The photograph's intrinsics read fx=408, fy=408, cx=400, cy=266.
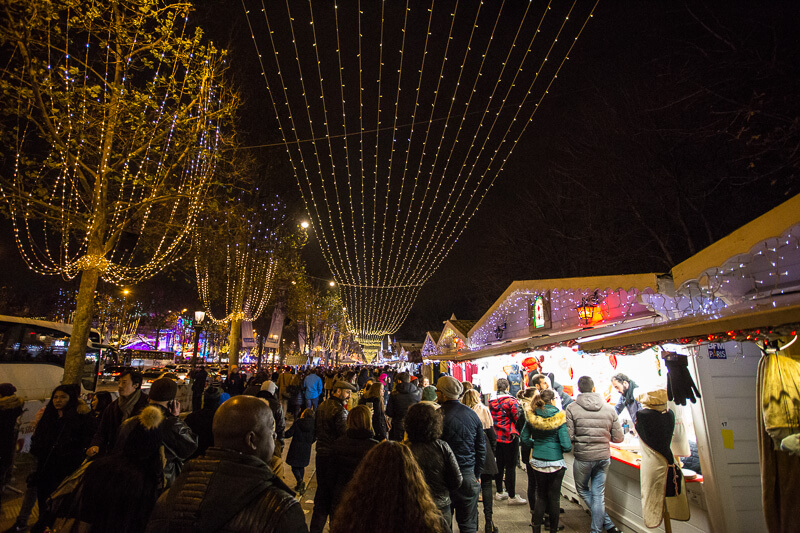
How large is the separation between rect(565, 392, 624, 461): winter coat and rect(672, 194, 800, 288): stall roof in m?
2.28

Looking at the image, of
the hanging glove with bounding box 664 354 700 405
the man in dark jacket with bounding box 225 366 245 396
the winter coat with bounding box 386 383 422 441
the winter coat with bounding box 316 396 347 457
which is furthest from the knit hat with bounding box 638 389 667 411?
the man in dark jacket with bounding box 225 366 245 396

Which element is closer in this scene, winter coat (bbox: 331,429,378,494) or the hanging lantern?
winter coat (bbox: 331,429,378,494)

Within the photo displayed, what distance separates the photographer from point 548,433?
4992 mm

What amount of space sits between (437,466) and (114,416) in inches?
118

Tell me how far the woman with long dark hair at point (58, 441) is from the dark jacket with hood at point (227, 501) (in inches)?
150

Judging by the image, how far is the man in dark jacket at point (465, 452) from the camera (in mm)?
3729

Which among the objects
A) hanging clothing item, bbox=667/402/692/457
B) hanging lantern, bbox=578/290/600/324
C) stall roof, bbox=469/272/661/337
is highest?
stall roof, bbox=469/272/661/337

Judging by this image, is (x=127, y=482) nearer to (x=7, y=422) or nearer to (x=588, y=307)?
(x=7, y=422)

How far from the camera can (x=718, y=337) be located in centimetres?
394

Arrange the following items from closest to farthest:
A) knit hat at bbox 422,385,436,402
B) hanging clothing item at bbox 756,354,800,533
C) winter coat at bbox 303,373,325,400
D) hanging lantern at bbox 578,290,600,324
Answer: hanging clothing item at bbox 756,354,800,533 → knit hat at bbox 422,385,436,402 → hanging lantern at bbox 578,290,600,324 → winter coat at bbox 303,373,325,400

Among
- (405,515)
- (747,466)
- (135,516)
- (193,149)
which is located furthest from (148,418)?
(193,149)

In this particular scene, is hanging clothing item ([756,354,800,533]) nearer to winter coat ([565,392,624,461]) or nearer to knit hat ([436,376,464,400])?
winter coat ([565,392,624,461])

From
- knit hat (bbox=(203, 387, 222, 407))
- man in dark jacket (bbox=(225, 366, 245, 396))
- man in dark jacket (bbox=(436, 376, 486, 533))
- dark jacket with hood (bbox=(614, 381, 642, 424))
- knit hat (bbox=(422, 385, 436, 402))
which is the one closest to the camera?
man in dark jacket (bbox=(436, 376, 486, 533))

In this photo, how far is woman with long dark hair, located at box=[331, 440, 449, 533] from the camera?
155 cm
